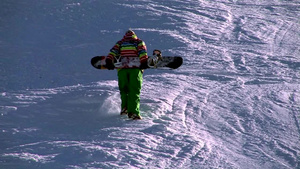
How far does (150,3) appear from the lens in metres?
14.5

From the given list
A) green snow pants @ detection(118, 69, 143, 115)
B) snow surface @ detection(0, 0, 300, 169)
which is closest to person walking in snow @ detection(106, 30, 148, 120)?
green snow pants @ detection(118, 69, 143, 115)

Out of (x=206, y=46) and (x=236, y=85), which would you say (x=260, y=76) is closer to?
(x=236, y=85)

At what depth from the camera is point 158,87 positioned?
31.2 ft

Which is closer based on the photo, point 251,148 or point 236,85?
point 251,148

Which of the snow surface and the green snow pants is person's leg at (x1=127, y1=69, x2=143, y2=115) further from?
the snow surface

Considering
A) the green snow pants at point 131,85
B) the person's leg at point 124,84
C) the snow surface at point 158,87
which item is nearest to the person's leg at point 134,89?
the green snow pants at point 131,85

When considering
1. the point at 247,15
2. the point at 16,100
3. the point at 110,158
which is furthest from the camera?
the point at 247,15

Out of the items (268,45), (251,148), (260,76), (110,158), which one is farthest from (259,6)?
(110,158)

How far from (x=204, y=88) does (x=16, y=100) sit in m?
3.83

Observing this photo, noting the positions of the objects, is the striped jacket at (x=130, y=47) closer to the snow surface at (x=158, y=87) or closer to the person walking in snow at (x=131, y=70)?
the person walking in snow at (x=131, y=70)

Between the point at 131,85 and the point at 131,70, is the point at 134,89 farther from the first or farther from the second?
the point at 131,70

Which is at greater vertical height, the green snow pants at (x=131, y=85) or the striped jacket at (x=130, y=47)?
the striped jacket at (x=130, y=47)

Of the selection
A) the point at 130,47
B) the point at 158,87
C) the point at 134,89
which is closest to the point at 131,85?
the point at 134,89

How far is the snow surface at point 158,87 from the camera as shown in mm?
6562
